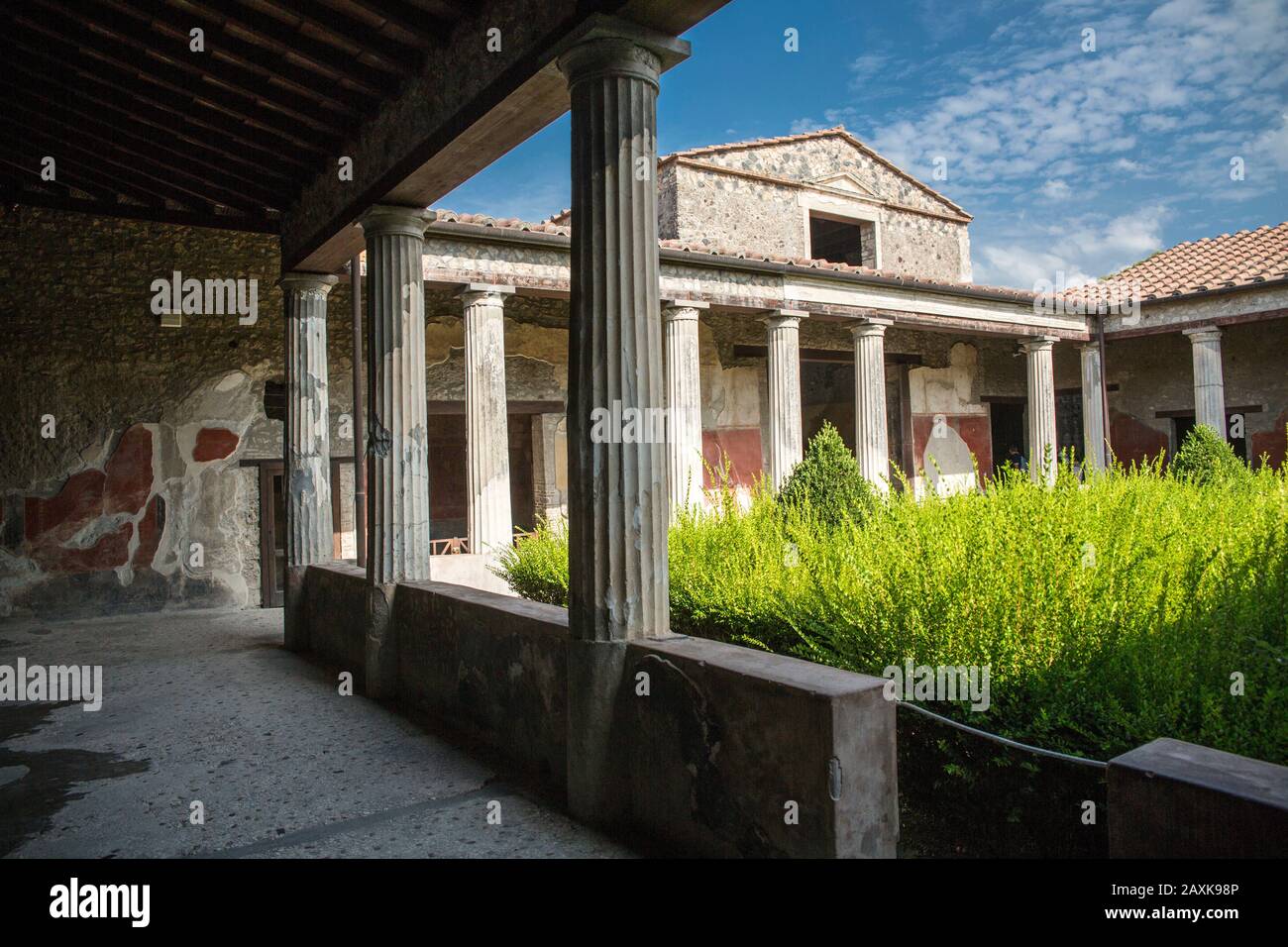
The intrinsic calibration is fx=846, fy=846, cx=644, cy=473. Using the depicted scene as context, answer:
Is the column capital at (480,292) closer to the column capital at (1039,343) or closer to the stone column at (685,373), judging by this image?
the stone column at (685,373)

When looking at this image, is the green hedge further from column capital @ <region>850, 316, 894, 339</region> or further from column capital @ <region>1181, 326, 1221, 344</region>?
column capital @ <region>1181, 326, 1221, 344</region>

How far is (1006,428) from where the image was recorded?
17000 millimetres

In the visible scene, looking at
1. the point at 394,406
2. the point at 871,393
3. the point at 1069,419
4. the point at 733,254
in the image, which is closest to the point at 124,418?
the point at 394,406

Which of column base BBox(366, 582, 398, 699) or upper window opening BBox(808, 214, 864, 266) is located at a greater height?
upper window opening BBox(808, 214, 864, 266)

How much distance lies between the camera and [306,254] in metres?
5.96

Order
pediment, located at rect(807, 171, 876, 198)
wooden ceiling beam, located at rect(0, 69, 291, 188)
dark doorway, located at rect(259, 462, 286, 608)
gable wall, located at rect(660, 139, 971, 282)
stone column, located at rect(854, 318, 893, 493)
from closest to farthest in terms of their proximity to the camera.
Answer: wooden ceiling beam, located at rect(0, 69, 291, 188) < dark doorway, located at rect(259, 462, 286, 608) < stone column, located at rect(854, 318, 893, 493) < gable wall, located at rect(660, 139, 971, 282) < pediment, located at rect(807, 171, 876, 198)

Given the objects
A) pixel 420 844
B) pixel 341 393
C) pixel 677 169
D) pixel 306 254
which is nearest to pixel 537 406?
pixel 341 393

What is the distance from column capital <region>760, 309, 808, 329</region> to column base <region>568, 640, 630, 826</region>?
865cm

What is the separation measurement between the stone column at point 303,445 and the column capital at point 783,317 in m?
6.14

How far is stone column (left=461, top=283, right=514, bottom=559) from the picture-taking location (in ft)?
28.0

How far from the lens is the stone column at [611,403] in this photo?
9.71 feet

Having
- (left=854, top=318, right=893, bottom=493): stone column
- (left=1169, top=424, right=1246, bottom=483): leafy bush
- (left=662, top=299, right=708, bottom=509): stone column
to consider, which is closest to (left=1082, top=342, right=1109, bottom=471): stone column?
(left=1169, top=424, right=1246, bottom=483): leafy bush

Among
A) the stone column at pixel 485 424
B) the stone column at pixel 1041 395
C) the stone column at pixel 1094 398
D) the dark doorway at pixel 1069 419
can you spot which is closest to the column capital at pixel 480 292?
the stone column at pixel 485 424

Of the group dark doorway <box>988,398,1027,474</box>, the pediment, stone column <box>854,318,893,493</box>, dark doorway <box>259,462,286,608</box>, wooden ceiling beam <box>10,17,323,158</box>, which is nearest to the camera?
wooden ceiling beam <box>10,17,323,158</box>
